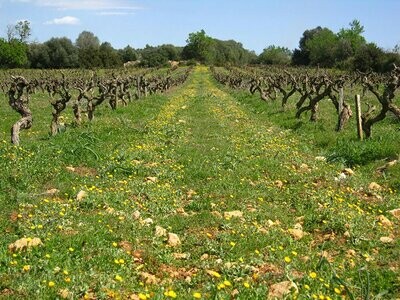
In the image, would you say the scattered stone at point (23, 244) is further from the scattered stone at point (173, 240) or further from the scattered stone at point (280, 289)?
the scattered stone at point (280, 289)

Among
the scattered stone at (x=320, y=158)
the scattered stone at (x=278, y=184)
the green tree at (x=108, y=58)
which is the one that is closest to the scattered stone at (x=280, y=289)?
the scattered stone at (x=278, y=184)

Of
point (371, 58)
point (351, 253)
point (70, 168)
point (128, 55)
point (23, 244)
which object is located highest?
point (128, 55)

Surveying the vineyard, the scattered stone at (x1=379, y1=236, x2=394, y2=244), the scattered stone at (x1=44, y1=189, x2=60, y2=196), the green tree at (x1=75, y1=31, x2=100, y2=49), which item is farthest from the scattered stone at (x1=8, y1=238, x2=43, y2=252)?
the green tree at (x1=75, y1=31, x2=100, y2=49)

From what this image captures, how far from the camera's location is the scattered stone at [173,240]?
8094 mm

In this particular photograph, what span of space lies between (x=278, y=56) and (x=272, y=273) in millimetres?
139345

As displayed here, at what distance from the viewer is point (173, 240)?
816 cm

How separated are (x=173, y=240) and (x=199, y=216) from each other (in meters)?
1.44

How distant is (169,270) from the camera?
721 cm

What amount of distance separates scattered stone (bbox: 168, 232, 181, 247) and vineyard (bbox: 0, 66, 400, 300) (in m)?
0.02

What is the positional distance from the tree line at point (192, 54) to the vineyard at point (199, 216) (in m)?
58.2

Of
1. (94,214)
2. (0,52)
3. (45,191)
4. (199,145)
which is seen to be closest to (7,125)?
(199,145)

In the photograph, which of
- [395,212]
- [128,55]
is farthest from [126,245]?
[128,55]

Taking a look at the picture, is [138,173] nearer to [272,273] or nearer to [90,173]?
[90,173]

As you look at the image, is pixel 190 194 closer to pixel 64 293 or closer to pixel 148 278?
pixel 148 278
